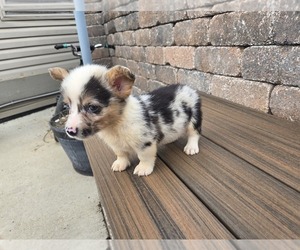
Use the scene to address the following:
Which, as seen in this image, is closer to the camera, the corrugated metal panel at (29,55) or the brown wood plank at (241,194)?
the brown wood plank at (241,194)

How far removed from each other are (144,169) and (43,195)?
120 centimetres

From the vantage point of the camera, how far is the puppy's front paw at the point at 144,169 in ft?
2.60

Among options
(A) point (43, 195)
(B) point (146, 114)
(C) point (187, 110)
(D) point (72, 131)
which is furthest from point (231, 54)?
(A) point (43, 195)

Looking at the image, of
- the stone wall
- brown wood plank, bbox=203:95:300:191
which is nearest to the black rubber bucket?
the stone wall

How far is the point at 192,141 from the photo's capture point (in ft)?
2.99

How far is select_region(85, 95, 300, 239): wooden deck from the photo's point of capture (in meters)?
0.55

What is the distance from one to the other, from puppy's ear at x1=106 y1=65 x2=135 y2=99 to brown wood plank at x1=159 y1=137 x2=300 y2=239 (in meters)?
0.27

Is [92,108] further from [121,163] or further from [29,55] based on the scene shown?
[29,55]

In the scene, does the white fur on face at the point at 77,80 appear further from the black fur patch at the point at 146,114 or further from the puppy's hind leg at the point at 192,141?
the puppy's hind leg at the point at 192,141

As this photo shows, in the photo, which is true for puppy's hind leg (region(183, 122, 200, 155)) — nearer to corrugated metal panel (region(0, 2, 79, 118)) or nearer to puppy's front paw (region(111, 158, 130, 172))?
puppy's front paw (region(111, 158, 130, 172))

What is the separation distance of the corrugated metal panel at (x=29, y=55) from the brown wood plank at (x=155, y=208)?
267 cm

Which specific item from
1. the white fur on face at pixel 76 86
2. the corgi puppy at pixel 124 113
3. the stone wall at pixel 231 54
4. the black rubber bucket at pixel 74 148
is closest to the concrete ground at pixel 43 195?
the black rubber bucket at pixel 74 148

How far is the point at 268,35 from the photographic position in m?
0.98

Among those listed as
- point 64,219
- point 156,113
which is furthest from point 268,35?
point 64,219
